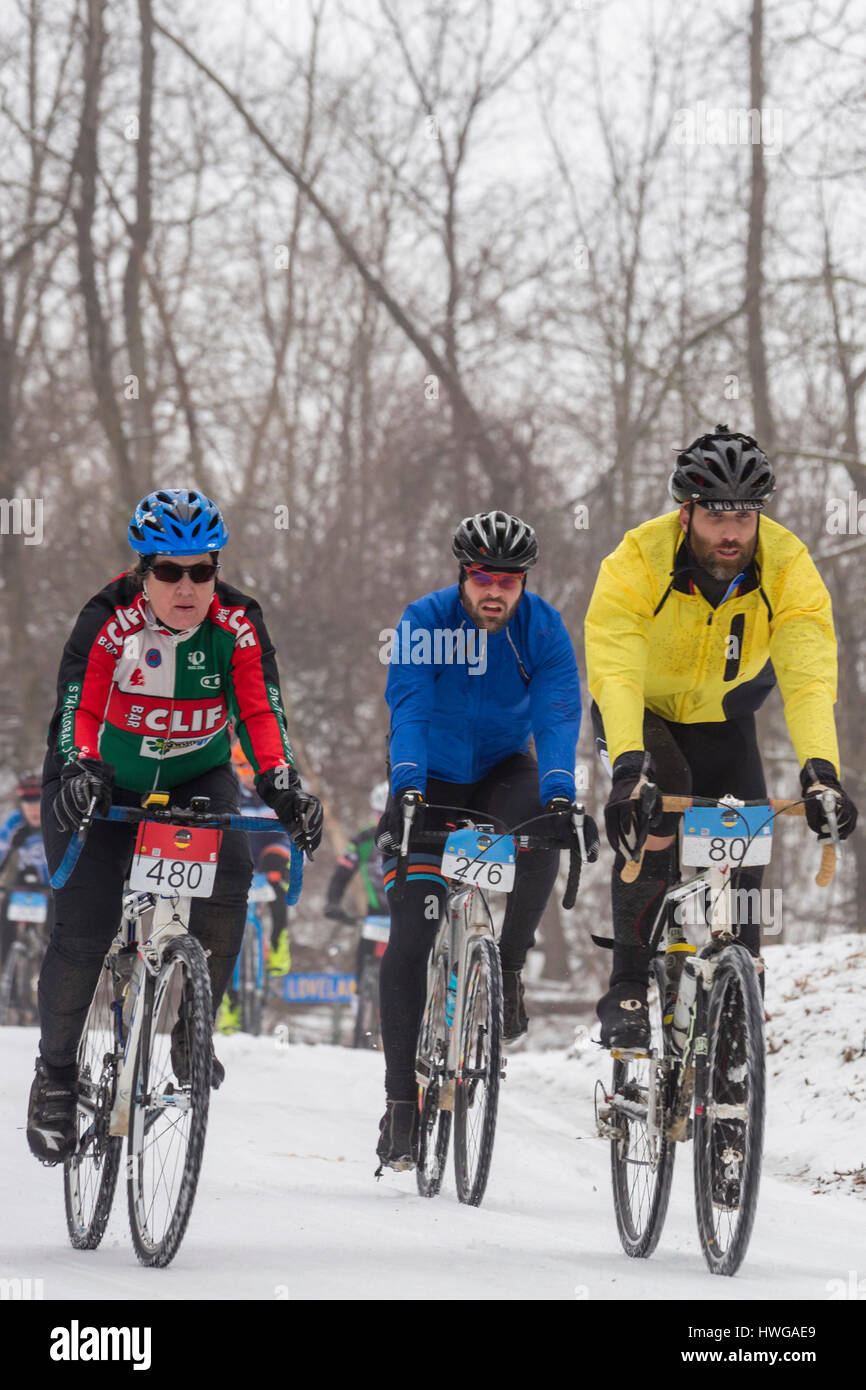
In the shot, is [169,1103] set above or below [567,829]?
below

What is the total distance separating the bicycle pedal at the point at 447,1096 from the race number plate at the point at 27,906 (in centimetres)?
955

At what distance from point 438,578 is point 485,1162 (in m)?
20.0

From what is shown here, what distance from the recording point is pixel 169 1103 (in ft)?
13.5

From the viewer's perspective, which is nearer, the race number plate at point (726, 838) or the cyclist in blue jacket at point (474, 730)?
the race number plate at point (726, 838)

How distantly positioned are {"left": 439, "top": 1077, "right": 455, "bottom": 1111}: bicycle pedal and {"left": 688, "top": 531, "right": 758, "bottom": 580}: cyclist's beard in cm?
195

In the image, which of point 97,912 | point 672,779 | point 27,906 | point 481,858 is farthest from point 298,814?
point 27,906

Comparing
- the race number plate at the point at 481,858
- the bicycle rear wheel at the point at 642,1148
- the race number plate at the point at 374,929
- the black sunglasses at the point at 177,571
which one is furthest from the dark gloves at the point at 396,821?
the race number plate at the point at 374,929

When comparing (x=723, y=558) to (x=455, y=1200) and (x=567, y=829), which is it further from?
(x=455, y=1200)

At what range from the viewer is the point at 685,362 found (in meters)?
20.4

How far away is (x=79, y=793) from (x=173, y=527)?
2.59 ft

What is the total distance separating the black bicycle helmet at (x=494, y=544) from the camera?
17.7ft

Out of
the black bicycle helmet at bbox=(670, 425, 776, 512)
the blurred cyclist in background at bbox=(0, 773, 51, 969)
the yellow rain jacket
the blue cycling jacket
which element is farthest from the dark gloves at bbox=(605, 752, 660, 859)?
the blurred cyclist in background at bbox=(0, 773, 51, 969)

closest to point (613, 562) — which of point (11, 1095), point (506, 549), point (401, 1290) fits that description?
point (506, 549)

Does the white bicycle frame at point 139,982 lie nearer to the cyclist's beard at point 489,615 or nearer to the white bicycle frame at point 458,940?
the white bicycle frame at point 458,940
